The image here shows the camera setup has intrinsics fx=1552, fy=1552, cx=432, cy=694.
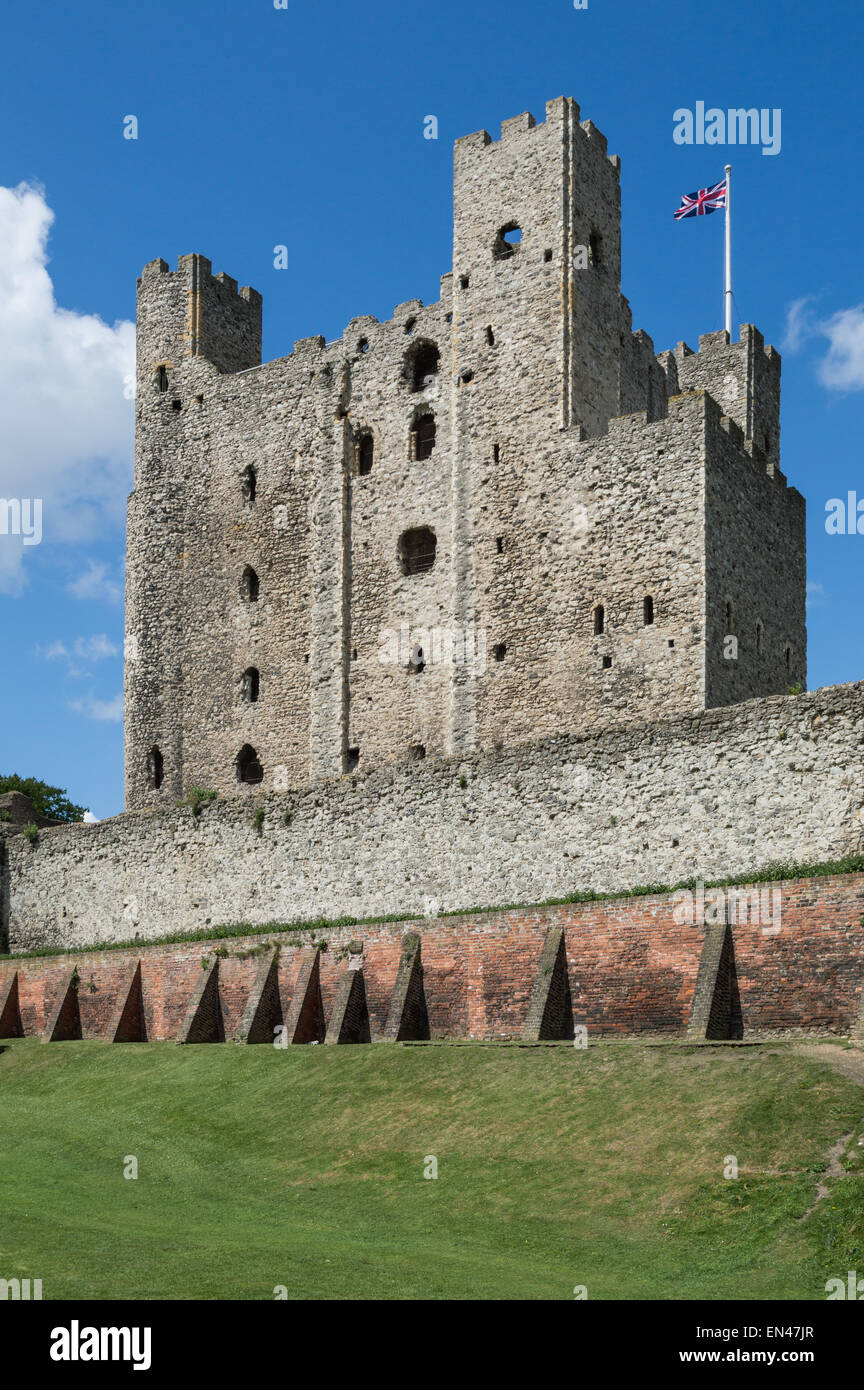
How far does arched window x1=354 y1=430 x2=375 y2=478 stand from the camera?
155 feet

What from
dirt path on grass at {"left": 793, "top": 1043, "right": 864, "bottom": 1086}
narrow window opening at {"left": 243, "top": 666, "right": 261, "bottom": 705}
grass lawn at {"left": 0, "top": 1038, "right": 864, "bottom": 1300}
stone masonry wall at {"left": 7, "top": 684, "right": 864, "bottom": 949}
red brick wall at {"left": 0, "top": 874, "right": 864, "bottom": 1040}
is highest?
narrow window opening at {"left": 243, "top": 666, "right": 261, "bottom": 705}

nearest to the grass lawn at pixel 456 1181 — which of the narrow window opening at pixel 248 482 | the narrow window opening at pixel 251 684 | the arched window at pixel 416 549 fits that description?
the arched window at pixel 416 549

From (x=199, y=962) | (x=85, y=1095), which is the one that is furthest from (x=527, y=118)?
(x=85, y=1095)

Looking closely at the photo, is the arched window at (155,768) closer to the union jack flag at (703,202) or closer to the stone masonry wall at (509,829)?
the stone masonry wall at (509,829)

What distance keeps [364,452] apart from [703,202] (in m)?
12.4

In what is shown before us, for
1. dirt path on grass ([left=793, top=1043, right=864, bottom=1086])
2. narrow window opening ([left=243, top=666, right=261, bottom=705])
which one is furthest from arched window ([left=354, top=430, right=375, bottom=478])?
dirt path on grass ([left=793, top=1043, right=864, bottom=1086])

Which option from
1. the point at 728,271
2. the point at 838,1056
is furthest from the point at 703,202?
the point at 838,1056

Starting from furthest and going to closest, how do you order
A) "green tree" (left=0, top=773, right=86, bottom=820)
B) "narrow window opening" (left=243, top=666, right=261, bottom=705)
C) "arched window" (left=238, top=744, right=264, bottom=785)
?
"green tree" (left=0, top=773, right=86, bottom=820), "narrow window opening" (left=243, top=666, right=261, bottom=705), "arched window" (left=238, top=744, right=264, bottom=785)

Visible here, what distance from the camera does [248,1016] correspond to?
31.6 meters

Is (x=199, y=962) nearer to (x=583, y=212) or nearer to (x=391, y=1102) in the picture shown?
(x=391, y=1102)

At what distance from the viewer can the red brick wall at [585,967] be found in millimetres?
22906

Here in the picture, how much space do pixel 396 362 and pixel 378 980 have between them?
22.8 meters

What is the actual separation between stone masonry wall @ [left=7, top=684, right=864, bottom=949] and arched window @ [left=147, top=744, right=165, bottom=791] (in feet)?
22.5

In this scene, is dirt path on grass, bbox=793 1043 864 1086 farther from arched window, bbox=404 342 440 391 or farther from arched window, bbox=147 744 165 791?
arched window, bbox=147 744 165 791
